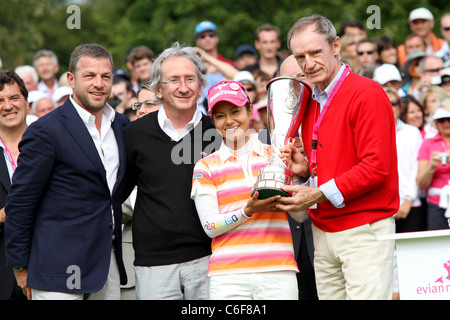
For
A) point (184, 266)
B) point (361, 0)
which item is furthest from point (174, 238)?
point (361, 0)

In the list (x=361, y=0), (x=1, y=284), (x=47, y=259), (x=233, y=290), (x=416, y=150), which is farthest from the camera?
(x=361, y=0)

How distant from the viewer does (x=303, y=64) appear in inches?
186

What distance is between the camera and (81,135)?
Result: 5102mm

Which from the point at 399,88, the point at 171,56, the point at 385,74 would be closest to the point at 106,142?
the point at 171,56

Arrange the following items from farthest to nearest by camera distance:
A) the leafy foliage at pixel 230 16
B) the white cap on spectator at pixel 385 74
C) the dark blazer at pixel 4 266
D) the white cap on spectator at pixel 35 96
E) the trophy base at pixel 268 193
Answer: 1. the leafy foliage at pixel 230 16
2. the white cap on spectator at pixel 35 96
3. the white cap on spectator at pixel 385 74
4. the dark blazer at pixel 4 266
5. the trophy base at pixel 268 193

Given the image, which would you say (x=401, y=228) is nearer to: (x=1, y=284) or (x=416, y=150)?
(x=416, y=150)

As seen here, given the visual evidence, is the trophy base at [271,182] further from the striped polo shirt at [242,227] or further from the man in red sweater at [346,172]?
the striped polo shirt at [242,227]

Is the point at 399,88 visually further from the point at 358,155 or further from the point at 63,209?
the point at 63,209

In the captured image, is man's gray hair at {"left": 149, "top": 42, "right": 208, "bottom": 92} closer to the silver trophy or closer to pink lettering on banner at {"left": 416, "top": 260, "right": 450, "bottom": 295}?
the silver trophy

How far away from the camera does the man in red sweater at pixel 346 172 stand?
14.5ft

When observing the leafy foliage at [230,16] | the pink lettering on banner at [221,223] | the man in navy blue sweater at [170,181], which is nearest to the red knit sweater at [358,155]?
the pink lettering on banner at [221,223]

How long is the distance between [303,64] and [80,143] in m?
1.67

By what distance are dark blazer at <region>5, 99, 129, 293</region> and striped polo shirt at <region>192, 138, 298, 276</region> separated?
81 centimetres

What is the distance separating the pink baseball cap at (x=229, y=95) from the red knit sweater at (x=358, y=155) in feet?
1.88
